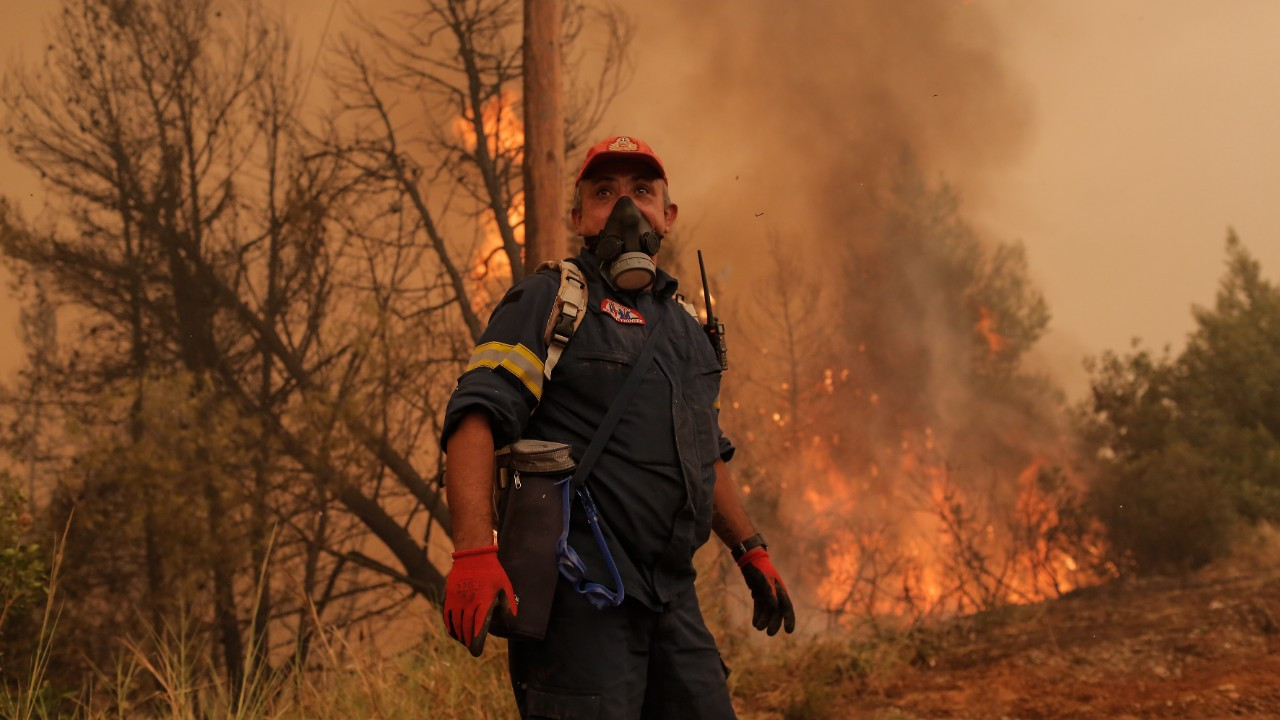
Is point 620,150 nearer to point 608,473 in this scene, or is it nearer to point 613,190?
point 613,190

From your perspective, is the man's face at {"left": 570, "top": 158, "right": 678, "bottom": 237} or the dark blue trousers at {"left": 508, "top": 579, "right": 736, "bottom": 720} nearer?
the dark blue trousers at {"left": 508, "top": 579, "right": 736, "bottom": 720}

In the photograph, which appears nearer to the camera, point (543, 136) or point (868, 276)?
point (543, 136)

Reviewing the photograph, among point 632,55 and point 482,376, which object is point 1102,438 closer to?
point 632,55

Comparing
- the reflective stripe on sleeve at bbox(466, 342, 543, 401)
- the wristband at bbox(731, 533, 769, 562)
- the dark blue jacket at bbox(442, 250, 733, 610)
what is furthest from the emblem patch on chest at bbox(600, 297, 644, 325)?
the wristband at bbox(731, 533, 769, 562)

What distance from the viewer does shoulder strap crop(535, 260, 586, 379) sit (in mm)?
1821

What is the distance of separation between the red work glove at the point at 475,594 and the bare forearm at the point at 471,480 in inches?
1.2

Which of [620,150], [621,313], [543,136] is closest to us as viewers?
[621,313]

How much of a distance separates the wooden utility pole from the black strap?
340 centimetres

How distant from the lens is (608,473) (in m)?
1.83

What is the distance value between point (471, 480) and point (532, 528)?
163mm

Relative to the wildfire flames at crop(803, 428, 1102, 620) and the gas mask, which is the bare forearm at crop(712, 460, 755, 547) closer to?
the gas mask

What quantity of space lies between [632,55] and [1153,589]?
758cm

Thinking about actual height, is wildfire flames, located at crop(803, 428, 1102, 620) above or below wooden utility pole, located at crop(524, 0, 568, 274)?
below

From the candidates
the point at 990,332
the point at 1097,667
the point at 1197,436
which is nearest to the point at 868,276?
the point at 990,332
